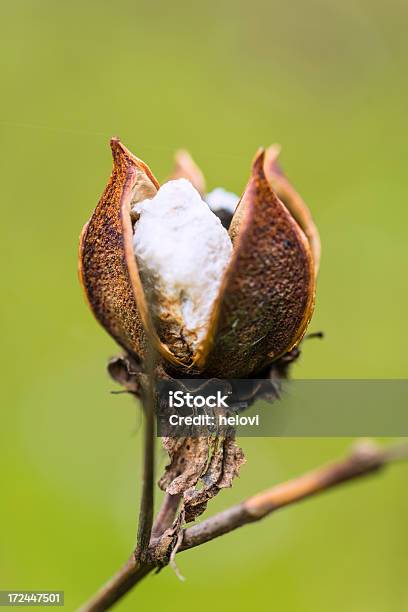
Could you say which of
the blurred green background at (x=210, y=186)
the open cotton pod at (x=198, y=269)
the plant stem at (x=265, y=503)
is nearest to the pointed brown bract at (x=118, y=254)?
the open cotton pod at (x=198, y=269)

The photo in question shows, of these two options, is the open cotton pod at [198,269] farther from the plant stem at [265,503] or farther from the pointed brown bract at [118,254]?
the plant stem at [265,503]

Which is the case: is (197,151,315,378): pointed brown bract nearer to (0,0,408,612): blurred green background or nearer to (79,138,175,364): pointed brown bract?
(79,138,175,364): pointed brown bract

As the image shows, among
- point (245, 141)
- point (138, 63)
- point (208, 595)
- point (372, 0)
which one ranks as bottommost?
point (208, 595)

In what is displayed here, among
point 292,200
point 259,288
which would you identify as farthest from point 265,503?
point 292,200

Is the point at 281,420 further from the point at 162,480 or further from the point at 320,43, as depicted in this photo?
the point at 320,43

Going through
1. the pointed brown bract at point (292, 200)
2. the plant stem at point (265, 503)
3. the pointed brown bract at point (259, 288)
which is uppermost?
the pointed brown bract at point (292, 200)

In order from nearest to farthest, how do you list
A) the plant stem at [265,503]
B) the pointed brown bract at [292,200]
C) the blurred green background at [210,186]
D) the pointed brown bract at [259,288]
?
the plant stem at [265,503] → the pointed brown bract at [259,288] → the pointed brown bract at [292,200] → the blurred green background at [210,186]

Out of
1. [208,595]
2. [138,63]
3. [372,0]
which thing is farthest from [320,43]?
[208,595]
